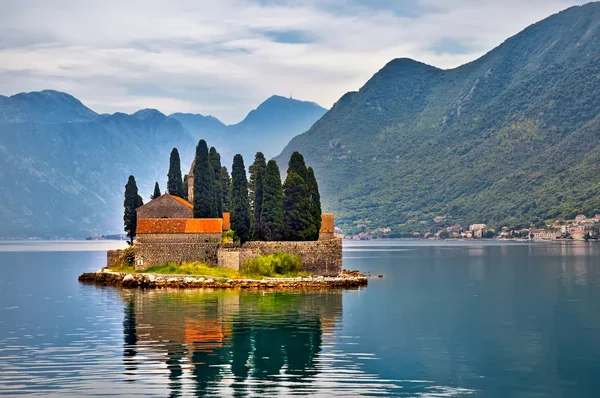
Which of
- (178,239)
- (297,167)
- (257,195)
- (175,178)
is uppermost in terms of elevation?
(297,167)

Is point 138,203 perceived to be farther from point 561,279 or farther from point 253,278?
point 561,279

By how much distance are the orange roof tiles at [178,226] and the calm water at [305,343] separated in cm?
651

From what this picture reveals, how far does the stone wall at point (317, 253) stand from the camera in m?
75.8

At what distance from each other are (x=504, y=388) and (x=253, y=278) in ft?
139

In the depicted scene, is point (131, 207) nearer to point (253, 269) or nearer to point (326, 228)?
point (326, 228)

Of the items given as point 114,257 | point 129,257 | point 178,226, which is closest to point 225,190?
point 114,257

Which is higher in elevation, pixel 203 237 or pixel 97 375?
pixel 203 237

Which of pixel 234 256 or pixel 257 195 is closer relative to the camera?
pixel 234 256

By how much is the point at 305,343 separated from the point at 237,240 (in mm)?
38052

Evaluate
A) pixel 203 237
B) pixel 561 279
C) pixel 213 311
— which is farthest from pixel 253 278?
pixel 561 279

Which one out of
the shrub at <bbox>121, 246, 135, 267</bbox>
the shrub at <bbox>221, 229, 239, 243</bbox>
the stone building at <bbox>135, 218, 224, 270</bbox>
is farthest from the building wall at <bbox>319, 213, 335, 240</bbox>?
the shrub at <bbox>121, 246, 135, 267</bbox>

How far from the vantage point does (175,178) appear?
300 feet

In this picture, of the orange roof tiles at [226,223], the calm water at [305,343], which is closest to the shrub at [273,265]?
the orange roof tiles at [226,223]

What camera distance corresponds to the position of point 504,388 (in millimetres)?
31750
